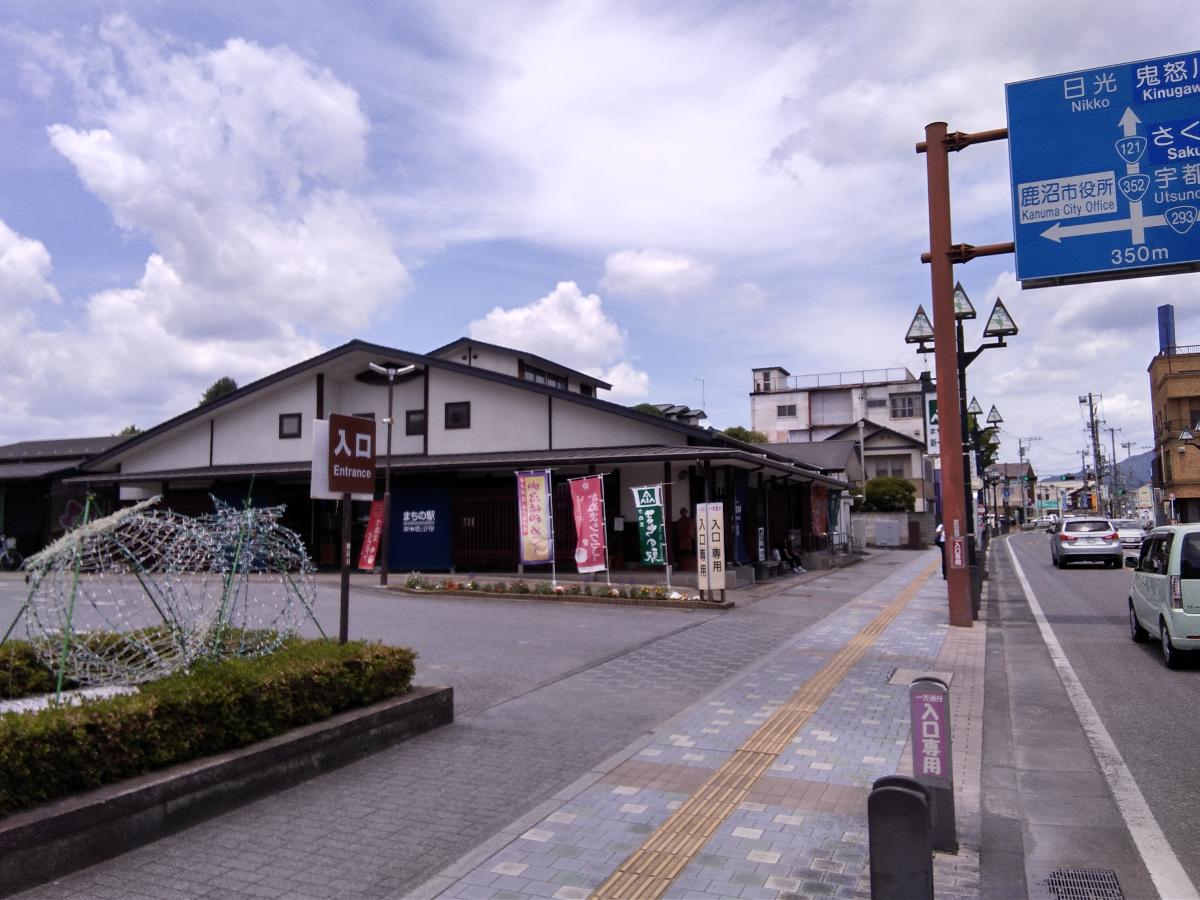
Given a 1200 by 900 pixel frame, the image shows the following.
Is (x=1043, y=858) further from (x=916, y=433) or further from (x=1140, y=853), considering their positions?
(x=916, y=433)

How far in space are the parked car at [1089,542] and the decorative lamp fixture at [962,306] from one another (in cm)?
1454

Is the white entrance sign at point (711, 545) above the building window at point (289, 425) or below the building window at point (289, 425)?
below

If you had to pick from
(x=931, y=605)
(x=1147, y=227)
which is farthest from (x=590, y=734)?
(x=931, y=605)

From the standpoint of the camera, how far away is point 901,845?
3578 millimetres

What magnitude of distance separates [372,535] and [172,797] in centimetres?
1976

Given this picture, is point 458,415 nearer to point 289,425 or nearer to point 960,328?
point 289,425

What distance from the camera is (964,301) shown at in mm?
17500

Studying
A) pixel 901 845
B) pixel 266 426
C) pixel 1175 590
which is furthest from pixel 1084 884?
pixel 266 426

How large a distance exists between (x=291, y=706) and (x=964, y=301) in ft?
50.8

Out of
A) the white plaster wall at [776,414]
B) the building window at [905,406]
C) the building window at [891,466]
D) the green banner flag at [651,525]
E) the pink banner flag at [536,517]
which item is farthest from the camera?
the white plaster wall at [776,414]

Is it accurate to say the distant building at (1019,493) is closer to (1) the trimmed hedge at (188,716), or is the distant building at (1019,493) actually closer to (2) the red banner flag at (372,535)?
(2) the red banner flag at (372,535)

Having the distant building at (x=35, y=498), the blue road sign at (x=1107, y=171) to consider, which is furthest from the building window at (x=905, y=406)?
the blue road sign at (x=1107, y=171)

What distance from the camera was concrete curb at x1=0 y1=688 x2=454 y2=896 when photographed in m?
4.30

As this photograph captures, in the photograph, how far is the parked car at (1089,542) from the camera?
27938 millimetres
